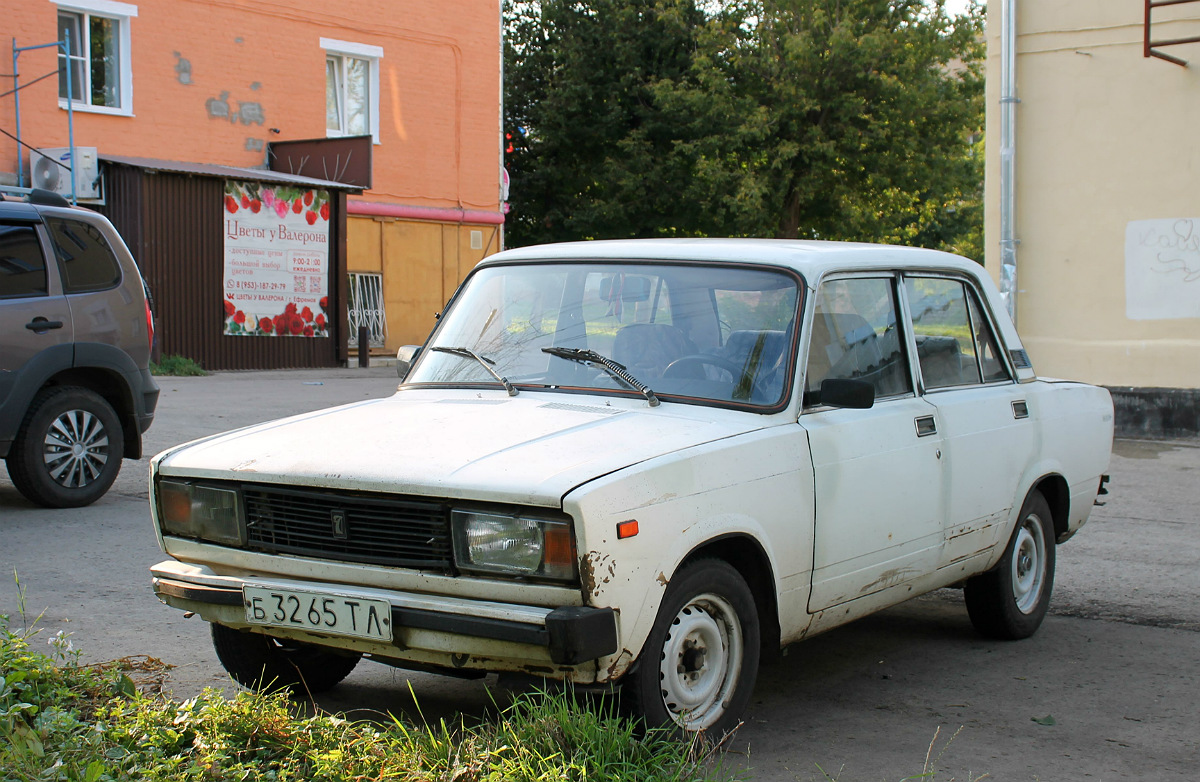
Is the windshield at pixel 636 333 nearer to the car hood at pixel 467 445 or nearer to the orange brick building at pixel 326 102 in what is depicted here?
the car hood at pixel 467 445

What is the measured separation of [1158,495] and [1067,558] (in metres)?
2.83

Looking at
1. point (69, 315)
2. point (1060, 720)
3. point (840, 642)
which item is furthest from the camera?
point (69, 315)

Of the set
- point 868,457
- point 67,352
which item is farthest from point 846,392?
point 67,352

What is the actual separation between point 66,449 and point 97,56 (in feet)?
48.6

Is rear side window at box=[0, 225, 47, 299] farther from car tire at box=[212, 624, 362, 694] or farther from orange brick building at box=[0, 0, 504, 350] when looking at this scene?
orange brick building at box=[0, 0, 504, 350]

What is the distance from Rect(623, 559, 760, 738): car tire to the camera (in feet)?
11.8

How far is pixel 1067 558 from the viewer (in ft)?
24.1

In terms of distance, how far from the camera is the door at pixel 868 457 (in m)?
4.33

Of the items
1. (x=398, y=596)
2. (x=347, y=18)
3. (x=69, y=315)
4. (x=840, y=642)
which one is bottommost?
(x=840, y=642)

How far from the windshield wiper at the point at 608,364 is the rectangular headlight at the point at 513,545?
3.22ft

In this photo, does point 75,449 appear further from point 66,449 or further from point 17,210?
point 17,210

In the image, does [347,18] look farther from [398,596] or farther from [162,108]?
[398,596]

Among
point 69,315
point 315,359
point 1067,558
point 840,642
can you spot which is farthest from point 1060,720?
point 315,359

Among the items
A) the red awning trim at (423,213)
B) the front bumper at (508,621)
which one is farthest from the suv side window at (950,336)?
the red awning trim at (423,213)
